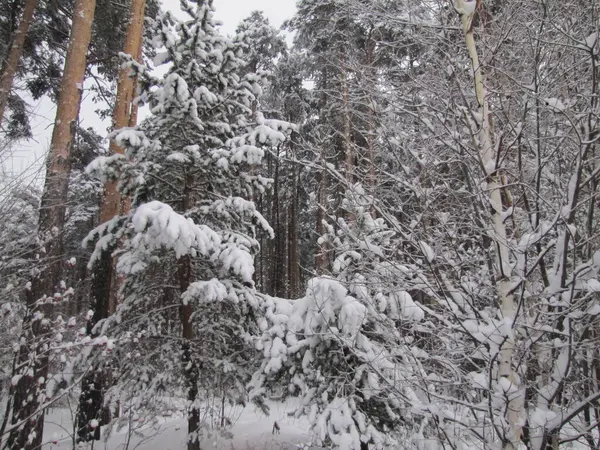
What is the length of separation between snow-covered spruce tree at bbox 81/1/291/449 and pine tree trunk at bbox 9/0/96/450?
0.79 m

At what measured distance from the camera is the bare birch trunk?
1.99 m

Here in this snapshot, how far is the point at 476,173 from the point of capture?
9.34ft

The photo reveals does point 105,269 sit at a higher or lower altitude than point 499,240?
higher

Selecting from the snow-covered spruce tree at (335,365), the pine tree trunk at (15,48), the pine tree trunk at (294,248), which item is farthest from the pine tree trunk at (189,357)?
the pine tree trunk at (294,248)

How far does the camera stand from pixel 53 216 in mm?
5871

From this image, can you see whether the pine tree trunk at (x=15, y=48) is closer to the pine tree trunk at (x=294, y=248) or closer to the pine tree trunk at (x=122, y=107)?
the pine tree trunk at (x=122, y=107)

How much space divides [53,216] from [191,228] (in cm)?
278

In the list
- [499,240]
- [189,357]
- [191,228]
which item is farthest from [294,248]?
[499,240]

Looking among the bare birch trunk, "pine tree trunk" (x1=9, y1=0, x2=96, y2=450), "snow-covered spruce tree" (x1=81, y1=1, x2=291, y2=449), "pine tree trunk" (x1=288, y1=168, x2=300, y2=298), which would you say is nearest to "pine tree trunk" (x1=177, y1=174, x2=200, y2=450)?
"snow-covered spruce tree" (x1=81, y1=1, x2=291, y2=449)

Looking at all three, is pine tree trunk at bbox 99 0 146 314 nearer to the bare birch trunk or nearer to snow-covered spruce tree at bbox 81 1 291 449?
snow-covered spruce tree at bbox 81 1 291 449

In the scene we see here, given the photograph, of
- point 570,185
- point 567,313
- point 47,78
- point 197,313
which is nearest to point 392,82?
point 570,185

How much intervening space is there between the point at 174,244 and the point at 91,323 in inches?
116

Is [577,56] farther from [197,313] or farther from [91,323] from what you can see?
[91,323]

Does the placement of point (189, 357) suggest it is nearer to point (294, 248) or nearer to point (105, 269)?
point (105, 269)
